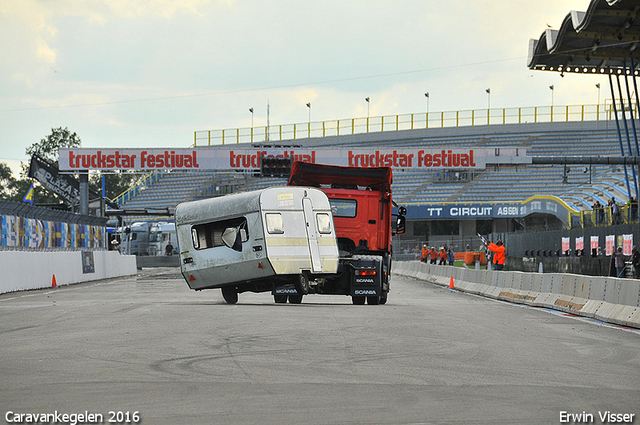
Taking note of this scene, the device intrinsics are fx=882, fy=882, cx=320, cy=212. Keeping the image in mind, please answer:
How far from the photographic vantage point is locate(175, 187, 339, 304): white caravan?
18.3 m

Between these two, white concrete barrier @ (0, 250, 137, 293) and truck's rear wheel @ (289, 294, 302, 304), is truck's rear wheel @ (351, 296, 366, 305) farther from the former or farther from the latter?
white concrete barrier @ (0, 250, 137, 293)

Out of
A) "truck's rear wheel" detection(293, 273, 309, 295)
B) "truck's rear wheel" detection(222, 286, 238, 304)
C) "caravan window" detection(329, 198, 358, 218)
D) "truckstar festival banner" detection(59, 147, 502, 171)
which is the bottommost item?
"truck's rear wheel" detection(222, 286, 238, 304)

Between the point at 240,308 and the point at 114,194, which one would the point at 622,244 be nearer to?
the point at 240,308

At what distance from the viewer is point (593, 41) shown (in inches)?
1495

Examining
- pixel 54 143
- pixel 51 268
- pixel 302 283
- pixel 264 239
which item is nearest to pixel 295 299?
pixel 302 283

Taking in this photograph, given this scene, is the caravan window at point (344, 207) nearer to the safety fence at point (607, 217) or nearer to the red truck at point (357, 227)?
the red truck at point (357, 227)

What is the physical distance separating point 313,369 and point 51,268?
24.2 meters

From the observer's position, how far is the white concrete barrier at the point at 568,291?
617 inches

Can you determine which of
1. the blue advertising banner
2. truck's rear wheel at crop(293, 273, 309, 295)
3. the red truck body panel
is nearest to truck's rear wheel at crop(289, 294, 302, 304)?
truck's rear wheel at crop(293, 273, 309, 295)

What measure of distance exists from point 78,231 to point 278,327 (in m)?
28.3

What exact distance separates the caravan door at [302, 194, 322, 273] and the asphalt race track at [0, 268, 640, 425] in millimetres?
3505

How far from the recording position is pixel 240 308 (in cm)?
1747

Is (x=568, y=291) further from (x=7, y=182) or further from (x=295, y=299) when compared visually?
(x=7, y=182)

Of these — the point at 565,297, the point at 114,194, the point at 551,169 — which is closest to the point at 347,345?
the point at 565,297
